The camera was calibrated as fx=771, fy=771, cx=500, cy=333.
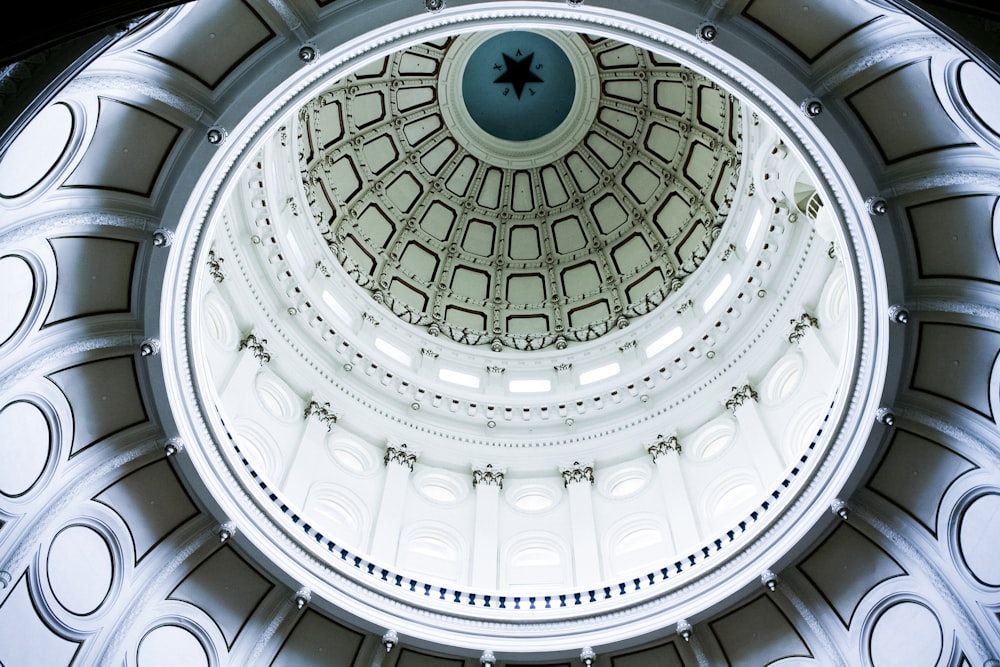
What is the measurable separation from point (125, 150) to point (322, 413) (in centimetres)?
1199

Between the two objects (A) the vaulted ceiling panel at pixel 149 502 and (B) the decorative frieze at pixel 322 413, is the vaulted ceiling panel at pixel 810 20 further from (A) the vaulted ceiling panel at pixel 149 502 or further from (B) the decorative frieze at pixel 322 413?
(B) the decorative frieze at pixel 322 413

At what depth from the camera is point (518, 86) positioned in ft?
109

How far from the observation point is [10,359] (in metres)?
13.5

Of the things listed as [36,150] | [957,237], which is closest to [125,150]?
[36,150]

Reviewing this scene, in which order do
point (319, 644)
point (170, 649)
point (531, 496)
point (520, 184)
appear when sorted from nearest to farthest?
point (170, 649) → point (319, 644) → point (531, 496) → point (520, 184)

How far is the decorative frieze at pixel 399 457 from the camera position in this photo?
24.2m

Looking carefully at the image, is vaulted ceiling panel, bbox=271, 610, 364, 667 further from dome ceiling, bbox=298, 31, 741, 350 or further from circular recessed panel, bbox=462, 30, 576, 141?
circular recessed panel, bbox=462, 30, 576, 141

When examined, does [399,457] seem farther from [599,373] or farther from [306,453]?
[599,373]

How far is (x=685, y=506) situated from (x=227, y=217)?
51.9ft

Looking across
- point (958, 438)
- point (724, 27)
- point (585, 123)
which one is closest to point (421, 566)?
point (958, 438)

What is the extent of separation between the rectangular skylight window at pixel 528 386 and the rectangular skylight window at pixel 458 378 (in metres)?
1.37

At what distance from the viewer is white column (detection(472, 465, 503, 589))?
2157 centimetres

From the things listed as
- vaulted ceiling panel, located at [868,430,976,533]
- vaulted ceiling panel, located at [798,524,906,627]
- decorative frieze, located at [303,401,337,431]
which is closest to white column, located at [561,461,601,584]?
vaulted ceiling panel, located at [798,524,906,627]

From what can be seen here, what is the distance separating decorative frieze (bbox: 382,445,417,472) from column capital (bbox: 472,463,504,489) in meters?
2.04
